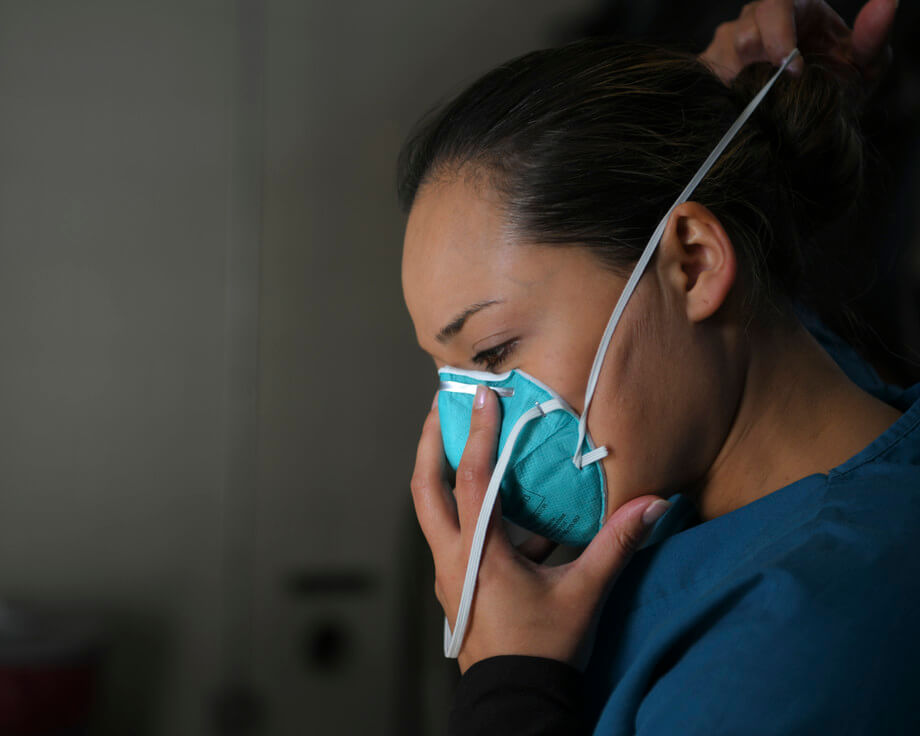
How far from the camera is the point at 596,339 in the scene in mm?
732

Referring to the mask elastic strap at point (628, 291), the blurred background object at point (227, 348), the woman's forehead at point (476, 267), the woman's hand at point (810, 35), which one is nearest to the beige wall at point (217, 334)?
the blurred background object at point (227, 348)

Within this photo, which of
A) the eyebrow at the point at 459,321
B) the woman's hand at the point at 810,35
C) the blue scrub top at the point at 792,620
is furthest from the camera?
the woman's hand at the point at 810,35

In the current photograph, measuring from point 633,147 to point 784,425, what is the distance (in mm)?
350

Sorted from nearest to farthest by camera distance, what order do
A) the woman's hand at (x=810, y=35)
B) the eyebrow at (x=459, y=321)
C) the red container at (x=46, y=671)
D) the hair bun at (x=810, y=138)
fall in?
1. the eyebrow at (x=459, y=321)
2. the hair bun at (x=810, y=138)
3. the woman's hand at (x=810, y=35)
4. the red container at (x=46, y=671)

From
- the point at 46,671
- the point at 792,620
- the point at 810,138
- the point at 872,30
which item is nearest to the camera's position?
the point at 792,620

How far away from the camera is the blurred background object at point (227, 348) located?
55.3 inches

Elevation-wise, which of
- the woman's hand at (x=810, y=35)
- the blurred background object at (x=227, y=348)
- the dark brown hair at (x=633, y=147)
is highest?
the woman's hand at (x=810, y=35)

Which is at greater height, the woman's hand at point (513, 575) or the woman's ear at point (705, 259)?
the woman's ear at point (705, 259)

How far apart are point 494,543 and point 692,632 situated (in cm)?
21


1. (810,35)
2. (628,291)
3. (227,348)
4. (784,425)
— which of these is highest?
(810,35)

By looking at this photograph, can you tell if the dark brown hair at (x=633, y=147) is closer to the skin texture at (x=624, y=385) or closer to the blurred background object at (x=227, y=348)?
the skin texture at (x=624, y=385)

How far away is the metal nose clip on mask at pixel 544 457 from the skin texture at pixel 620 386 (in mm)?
10

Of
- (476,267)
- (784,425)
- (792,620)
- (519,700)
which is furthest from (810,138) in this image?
(519,700)

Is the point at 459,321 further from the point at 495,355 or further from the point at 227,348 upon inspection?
the point at 227,348
